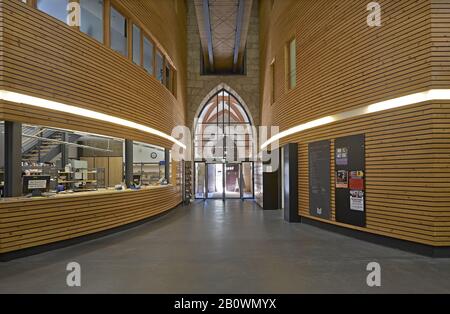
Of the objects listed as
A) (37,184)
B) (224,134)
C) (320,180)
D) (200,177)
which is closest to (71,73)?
(37,184)

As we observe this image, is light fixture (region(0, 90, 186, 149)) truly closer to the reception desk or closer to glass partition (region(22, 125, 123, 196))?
glass partition (region(22, 125, 123, 196))

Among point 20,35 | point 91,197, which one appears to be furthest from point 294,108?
point 20,35

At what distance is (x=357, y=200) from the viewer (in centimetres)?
680

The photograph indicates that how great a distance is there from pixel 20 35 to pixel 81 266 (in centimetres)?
430

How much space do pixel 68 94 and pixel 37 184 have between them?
6.56 ft

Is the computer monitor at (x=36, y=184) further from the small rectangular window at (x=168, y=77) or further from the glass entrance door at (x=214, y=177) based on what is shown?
the glass entrance door at (x=214, y=177)

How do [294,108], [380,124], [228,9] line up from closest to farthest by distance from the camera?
[380,124]
[294,108]
[228,9]

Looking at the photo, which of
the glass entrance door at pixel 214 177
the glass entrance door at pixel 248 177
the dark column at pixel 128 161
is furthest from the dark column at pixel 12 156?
the glass entrance door at pixel 248 177

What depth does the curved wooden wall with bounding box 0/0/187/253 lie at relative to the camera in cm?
522

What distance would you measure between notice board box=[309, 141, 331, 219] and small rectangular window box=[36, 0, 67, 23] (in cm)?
701

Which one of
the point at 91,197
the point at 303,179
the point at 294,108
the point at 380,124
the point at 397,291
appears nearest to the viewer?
the point at 397,291

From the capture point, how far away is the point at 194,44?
1759 centimetres

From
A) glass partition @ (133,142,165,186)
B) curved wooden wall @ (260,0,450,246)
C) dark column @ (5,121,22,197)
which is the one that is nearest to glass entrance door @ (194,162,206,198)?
glass partition @ (133,142,165,186)

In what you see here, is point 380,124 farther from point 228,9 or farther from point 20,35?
point 228,9
